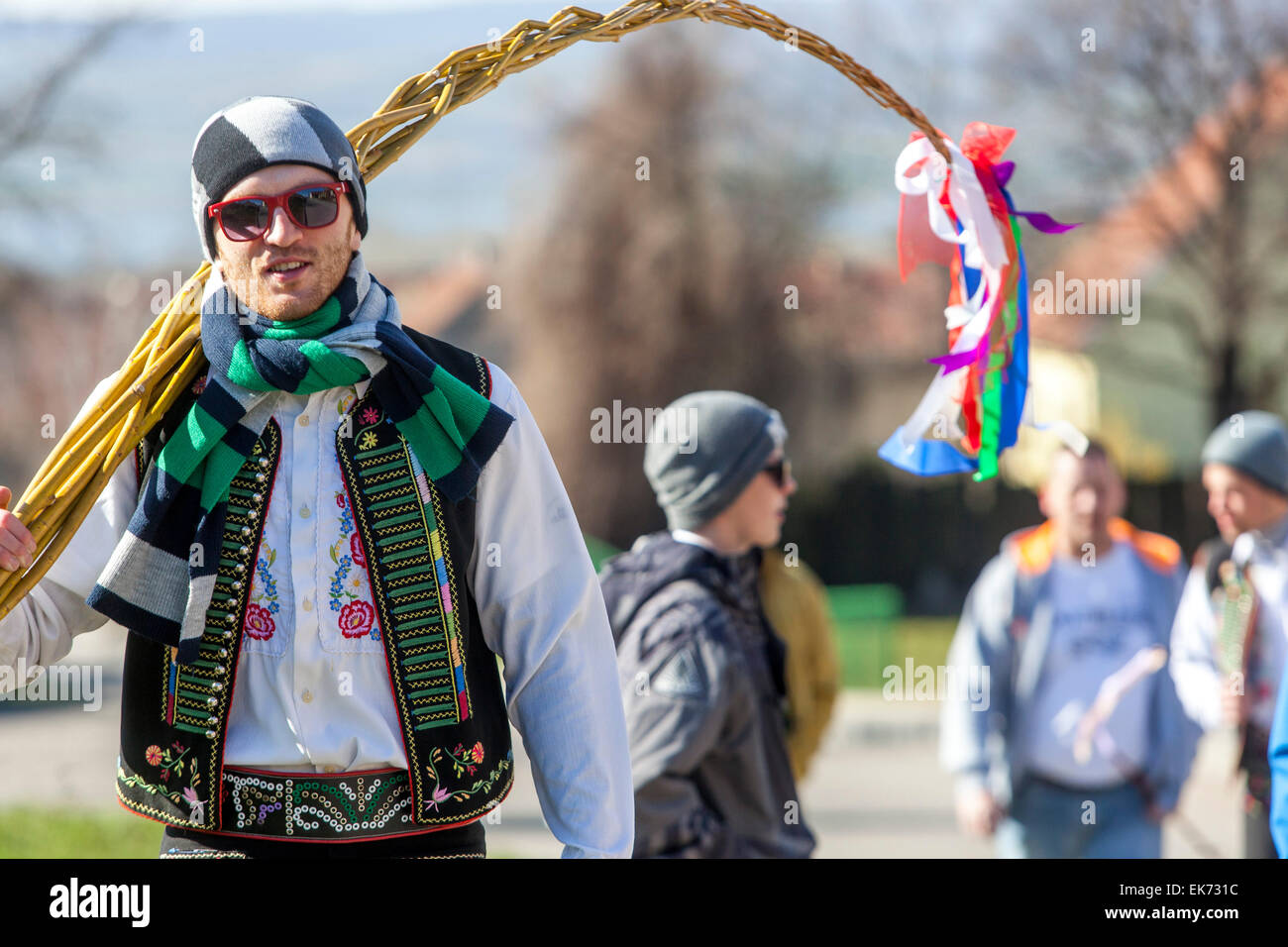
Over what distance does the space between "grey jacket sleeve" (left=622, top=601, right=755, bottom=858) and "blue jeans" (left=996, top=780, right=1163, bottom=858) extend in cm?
192

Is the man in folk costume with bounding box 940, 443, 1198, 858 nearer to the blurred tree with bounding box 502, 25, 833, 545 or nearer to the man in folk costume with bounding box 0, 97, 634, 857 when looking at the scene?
the man in folk costume with bounding box 0, 97, 634, 857

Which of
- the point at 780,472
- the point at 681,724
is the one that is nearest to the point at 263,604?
the point at 681,724

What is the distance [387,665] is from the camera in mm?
2652

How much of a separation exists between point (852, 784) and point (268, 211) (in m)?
8.50

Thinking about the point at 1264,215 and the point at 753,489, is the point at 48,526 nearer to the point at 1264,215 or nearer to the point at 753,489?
the point at 753,489

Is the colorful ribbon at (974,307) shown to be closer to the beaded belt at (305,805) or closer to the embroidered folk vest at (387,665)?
the embroidered folk vest at (387,665)

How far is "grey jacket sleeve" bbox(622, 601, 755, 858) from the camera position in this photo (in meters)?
3.91

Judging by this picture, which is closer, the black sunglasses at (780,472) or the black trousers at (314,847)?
the black trousers at (314,847)

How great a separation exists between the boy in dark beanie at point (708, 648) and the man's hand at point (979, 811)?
1521 millimetres

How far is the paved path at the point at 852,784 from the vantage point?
8.31m
